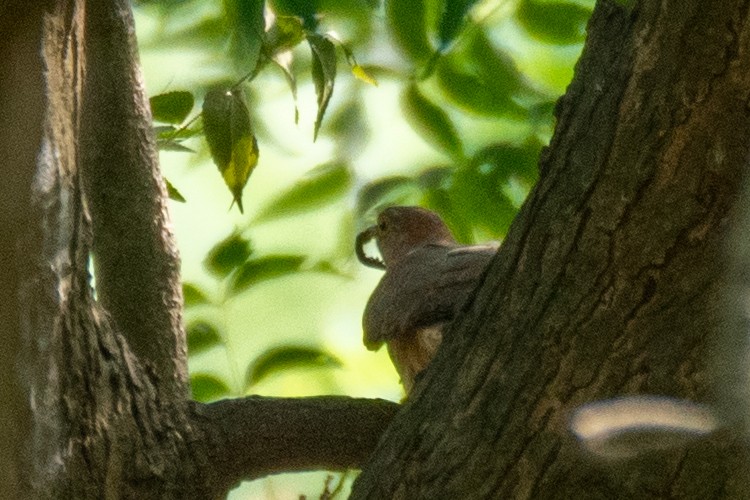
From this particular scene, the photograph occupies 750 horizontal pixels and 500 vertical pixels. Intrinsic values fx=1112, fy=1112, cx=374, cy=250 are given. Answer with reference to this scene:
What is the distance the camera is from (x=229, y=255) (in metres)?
1.82

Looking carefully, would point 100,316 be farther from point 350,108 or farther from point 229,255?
point 350,108

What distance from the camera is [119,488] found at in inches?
49.3

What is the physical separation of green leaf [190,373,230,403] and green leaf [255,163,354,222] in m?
0.27

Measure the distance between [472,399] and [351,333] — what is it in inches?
58.2

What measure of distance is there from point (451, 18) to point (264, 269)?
50cm

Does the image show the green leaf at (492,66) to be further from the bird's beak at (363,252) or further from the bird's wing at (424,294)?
the bird's beak at (363,252)

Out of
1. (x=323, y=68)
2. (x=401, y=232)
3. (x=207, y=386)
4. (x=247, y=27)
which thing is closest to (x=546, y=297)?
(x=323, y=68)

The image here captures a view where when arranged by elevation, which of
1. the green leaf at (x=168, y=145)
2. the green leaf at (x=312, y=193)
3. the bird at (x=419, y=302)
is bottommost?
the bird at (x=419, y=302)

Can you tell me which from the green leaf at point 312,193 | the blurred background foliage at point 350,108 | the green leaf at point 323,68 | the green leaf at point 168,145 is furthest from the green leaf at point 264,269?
the green leaf at point 323,68

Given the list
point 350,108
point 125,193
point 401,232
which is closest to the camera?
point 125,193

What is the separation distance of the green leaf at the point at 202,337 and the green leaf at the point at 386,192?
0.32 metres

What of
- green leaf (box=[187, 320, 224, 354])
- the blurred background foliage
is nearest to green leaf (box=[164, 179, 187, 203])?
the blurred background foliage

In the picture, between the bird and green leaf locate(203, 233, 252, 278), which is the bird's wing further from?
green leaf locate(203, 233, 252, 278)

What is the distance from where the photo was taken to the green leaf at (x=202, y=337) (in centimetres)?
183
